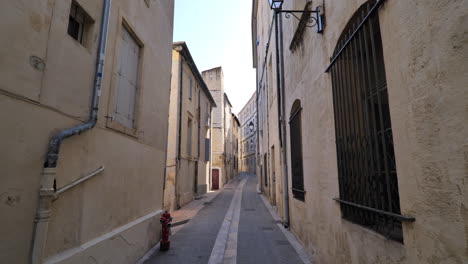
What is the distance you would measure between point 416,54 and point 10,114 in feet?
12.2

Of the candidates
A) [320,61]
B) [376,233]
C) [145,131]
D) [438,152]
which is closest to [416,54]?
[438,152]

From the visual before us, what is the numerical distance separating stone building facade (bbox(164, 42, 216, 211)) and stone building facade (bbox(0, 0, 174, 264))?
6.09 metres

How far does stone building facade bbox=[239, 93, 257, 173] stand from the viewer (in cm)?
5141

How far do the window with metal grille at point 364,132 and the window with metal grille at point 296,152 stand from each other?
253 cm

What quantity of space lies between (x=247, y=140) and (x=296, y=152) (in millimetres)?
48691

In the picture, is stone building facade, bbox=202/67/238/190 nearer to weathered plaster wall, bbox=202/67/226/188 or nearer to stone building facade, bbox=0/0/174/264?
weathered plaster wall, bbox=202/67/226/188

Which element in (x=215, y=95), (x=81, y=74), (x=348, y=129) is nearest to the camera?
(x=348, y=129)

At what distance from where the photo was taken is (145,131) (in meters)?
6.07

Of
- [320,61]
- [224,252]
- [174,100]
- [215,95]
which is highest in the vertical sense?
[215,95]

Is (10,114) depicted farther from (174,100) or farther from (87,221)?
(174,100)

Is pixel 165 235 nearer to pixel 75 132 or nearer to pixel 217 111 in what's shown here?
pixel 75 132

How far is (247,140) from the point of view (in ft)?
182

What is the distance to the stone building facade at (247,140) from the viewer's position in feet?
169

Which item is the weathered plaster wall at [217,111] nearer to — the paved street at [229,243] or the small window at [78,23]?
the paved street at [229,243]
